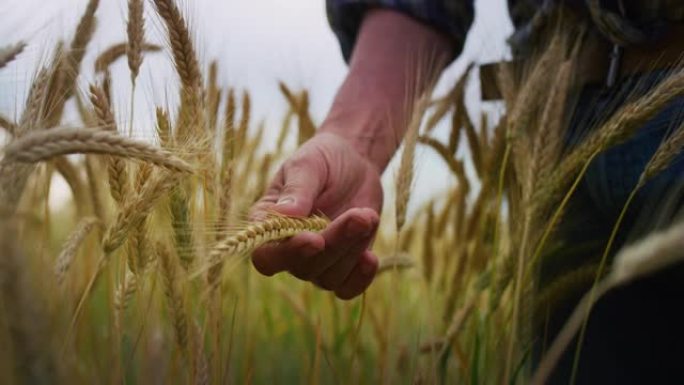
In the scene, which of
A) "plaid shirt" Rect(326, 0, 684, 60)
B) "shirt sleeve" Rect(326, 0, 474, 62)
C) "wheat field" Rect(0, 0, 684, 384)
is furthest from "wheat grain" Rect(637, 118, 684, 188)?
"shirt sleeve" Rect(326, 0, 474, 62)

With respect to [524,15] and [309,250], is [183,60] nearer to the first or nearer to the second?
[309,250]

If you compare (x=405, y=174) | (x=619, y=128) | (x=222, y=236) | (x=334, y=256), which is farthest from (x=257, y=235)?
(x=619, y=128)

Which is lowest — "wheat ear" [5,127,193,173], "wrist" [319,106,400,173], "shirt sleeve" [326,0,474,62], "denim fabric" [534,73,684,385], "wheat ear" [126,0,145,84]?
"denim fabric" [534,73,684,385]

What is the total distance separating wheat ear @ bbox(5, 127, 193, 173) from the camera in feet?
1.66

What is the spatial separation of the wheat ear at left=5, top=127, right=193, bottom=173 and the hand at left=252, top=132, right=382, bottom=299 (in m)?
0.18

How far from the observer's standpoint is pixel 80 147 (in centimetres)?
55

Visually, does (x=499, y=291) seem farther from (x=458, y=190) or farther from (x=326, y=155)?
(x=458, y=190)

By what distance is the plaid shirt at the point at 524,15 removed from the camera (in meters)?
1.02

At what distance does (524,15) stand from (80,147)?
83cm

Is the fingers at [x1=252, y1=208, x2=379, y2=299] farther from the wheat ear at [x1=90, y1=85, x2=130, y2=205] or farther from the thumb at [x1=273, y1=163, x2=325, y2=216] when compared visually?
the wheat ear at [x1=90, y1=85, x2=130, y2=205]

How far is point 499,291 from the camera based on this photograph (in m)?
1.01

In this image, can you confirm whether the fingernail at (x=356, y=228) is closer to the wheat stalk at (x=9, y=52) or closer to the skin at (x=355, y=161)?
the skin at (x=355, y=161)

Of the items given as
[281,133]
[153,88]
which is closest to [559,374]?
[281,133]

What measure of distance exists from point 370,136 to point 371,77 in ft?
0.34
